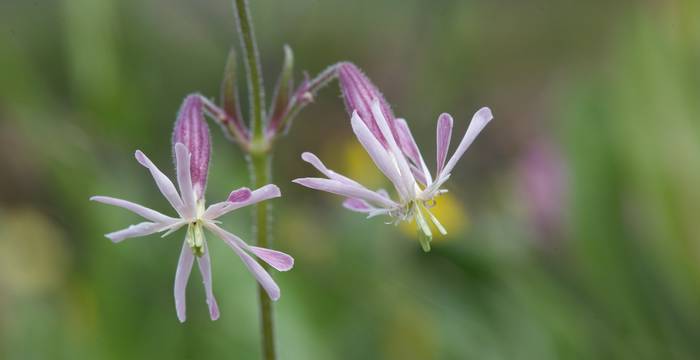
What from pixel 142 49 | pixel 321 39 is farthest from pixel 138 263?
pixel 321 39

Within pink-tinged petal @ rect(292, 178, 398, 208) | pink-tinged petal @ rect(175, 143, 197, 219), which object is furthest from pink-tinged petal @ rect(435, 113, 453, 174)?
pink-tinged petal @ rect(175, 143, 197, 219)

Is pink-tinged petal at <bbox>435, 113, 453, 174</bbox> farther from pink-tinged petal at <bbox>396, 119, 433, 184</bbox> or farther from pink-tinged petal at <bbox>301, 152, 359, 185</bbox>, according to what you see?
pink-tinged petal at <bbox>301, 152, 359, 185</bbox>

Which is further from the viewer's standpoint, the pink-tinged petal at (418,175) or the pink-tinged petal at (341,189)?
the pink-tinged petal at (418,175)

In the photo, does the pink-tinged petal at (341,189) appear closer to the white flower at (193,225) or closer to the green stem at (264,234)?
the white flower at (193,225)

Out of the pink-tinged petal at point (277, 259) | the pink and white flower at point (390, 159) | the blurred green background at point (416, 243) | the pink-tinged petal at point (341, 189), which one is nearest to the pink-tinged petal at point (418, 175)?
the pink and white flower at point (390, 159)

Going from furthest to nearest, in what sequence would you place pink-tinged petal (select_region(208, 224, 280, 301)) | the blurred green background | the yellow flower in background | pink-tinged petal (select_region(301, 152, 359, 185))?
the yellow flower in background
the blurred green background
pink-tinged petal (select_region(208, 224, 280, 301))
pink-tinged petal (select_region(301, 152, 359, 185))

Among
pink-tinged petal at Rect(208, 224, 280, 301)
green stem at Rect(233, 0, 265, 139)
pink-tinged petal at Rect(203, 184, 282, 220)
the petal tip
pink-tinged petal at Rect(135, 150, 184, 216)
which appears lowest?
pink-tinged petal at Rect(208, 224, 280, 301)

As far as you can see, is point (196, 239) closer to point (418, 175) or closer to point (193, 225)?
point (193, 225)
